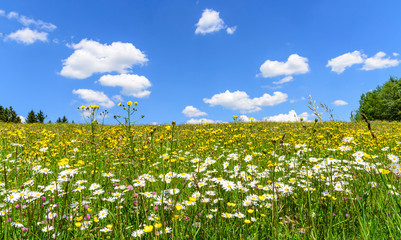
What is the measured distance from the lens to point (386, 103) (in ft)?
174

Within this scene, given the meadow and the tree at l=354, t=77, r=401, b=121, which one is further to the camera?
the tree at l=354, t=77, r=401, b=121

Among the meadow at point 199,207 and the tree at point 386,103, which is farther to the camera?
the tree at point 386,103

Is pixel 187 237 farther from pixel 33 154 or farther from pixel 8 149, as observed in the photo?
pixel 8 149

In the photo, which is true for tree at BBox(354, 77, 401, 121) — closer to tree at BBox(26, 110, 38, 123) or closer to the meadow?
the meadow

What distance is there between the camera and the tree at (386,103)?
171 feet

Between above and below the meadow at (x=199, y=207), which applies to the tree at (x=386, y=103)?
above

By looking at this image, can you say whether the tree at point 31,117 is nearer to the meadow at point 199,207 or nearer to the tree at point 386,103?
the meadow at point 199,207

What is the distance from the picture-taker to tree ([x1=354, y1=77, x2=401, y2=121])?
171ft

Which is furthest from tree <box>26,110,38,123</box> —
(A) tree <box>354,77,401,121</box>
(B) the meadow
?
(A) tree <box>354,77,401,121</box>

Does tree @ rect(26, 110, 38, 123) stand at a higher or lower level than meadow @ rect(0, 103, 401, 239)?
higher

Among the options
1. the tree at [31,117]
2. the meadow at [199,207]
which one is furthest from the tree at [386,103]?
the tree at [31,117]

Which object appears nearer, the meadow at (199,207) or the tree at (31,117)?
the meadow at (199,207)

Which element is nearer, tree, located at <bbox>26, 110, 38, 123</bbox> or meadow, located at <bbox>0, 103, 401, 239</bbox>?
meadow, located at <bbox>0, 103, 401, 239</bbox>

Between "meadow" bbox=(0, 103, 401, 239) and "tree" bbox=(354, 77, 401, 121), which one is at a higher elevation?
"tree" bbox=(354, 77, 401, 121)
